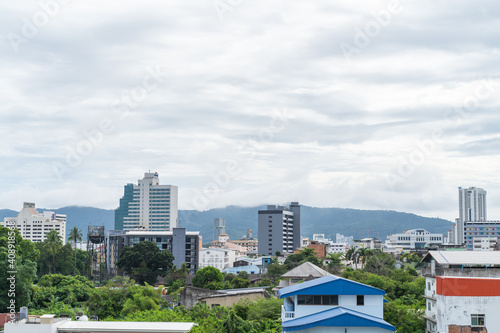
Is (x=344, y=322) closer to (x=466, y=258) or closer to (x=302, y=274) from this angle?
(x=466, y=258)

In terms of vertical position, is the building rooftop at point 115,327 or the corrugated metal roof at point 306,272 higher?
the corrugated metal roof at point 306,272

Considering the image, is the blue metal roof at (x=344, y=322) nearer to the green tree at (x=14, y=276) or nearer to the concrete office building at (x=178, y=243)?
the green tree at (x=14, y=276)

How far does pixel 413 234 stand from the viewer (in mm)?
171500

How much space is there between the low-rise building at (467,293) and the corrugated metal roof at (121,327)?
12.6 metres

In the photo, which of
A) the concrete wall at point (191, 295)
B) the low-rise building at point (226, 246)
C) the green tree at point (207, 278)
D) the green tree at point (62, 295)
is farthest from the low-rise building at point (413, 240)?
the green tree at point (62, 295)

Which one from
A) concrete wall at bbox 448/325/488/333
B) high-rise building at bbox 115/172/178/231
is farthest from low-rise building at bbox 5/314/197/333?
high-rise building at bbox 115/172/178/231

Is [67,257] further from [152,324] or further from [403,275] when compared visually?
[152,324]

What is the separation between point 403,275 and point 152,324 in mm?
31776

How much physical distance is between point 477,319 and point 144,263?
172 feet

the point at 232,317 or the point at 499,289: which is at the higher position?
the point at 499,289

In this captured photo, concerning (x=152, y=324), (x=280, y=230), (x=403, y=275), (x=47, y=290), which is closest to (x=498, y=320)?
(x=152, y=324)

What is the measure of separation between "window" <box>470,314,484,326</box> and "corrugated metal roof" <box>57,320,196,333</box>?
13.8 metres

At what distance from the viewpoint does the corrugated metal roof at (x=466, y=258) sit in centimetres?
2936

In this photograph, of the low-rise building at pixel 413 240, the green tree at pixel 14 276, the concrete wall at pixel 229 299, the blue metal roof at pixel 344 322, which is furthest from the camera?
the low-rise building at pixel 413 240
